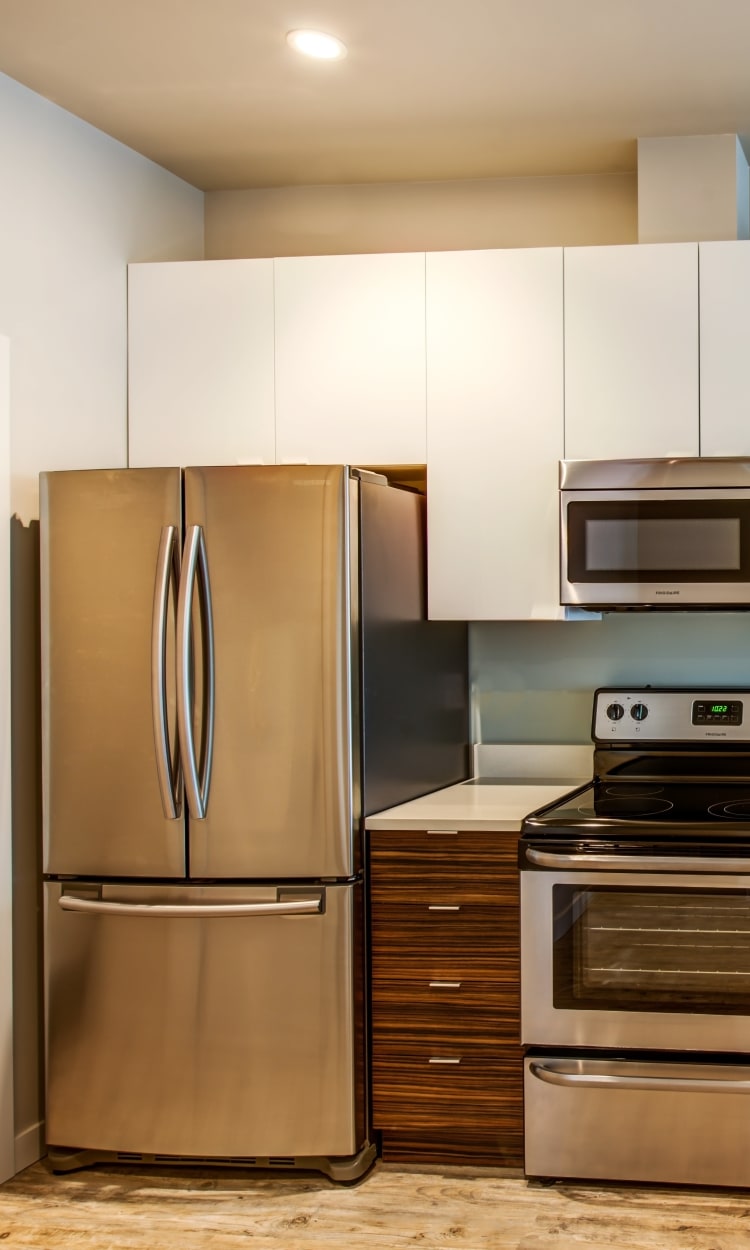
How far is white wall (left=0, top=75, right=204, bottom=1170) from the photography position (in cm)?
278

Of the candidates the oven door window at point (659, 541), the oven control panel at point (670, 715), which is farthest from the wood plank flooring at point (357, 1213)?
the oven door window at point (659, 541)

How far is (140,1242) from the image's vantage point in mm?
2422

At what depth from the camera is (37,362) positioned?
2873 mm

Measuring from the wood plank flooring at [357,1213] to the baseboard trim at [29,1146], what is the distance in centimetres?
3

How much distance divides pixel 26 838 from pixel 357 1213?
1.13 meters

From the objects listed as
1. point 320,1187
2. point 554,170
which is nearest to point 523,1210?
point 320,1187

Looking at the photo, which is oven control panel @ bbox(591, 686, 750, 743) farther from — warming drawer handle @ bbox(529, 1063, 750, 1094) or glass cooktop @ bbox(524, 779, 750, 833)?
warming drawer handle @ bbox(529, 1063, 750, 1094)

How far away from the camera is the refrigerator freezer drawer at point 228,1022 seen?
8.63ft

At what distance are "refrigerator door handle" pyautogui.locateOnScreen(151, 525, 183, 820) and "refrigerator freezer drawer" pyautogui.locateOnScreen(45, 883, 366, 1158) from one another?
218 mm

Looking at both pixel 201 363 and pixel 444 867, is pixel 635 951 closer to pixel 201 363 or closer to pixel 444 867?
pixel 444 867

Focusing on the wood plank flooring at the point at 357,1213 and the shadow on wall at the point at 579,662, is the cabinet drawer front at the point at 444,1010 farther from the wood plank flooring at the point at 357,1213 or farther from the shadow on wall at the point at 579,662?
the shadow on wall at the point at 579,662

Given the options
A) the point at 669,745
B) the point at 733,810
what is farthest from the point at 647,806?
the point at 669,745

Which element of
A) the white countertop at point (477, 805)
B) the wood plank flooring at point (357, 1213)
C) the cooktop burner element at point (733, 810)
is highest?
the cooktop burner element at point (733, 810)

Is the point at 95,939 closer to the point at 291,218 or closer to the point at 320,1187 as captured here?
the point at 320,1187
